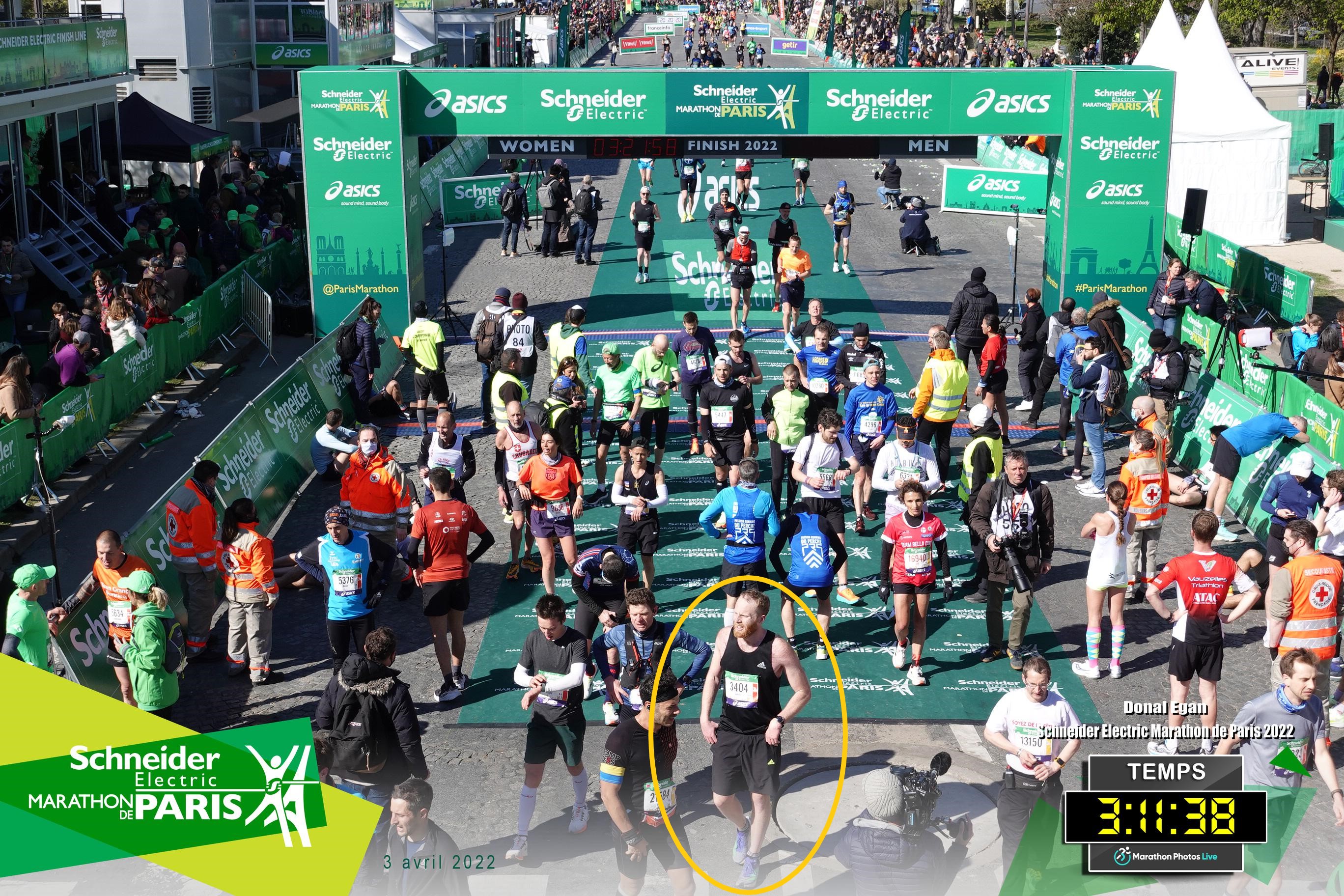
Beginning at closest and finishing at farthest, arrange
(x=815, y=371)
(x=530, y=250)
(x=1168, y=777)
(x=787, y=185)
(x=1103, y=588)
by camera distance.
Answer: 1. (x=1168, y=777)
2. (x=1103, y=588)
3. (x=815, y=371)
4. (x=530, y=250)
5. (x=787, y=185)

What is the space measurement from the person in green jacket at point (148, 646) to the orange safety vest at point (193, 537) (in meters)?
1.34

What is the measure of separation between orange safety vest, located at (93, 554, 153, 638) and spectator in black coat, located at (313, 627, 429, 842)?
103 inches

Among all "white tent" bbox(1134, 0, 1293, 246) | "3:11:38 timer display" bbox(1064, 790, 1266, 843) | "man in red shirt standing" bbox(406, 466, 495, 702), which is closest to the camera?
"3:11:38 timer display" bbox(1064, 790, 1266, 843)

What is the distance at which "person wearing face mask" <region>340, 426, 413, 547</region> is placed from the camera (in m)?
12.5

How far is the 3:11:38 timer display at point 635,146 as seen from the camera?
2230cm

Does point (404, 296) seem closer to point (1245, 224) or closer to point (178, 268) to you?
point (178, 268)

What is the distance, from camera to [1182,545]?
46.9 feet

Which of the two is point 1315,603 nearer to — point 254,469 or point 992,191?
point 254,469

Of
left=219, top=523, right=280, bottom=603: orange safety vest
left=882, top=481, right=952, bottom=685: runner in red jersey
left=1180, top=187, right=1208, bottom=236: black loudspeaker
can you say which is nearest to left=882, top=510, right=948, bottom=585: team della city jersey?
left=882, top=481, right=952, bottom=685: runner in red jersey

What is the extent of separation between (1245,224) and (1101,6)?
109 ft

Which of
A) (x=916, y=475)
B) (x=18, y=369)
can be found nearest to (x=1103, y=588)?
(x=916, y=475)

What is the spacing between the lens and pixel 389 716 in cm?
830

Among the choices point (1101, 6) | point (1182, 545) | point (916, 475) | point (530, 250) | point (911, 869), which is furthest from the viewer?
point (1101, 6)

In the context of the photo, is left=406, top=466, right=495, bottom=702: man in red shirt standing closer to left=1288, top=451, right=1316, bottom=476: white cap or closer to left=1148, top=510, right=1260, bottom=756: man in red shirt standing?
left=1148, top=510, right=1260, bottom=756: man in red shirt standing
